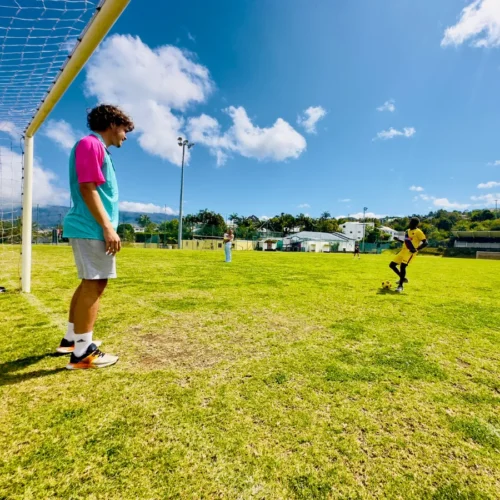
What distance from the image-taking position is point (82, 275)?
7.91ft

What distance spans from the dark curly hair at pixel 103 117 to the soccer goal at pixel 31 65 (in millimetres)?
1002

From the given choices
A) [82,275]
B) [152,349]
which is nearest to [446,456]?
[152,349]

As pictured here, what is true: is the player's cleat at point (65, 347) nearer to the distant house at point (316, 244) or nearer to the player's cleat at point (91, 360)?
the player's cleat at point (91, 360)

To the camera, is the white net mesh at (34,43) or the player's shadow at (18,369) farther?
the white net mesh at (34,43)

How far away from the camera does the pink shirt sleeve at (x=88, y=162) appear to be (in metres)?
2.29

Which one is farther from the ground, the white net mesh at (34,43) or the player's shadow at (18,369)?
the white net mesh at (34,43)

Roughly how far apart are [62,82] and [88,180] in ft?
8.49

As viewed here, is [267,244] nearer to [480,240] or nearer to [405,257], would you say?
[405,257]

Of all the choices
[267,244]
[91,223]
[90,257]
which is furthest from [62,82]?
[267,244]

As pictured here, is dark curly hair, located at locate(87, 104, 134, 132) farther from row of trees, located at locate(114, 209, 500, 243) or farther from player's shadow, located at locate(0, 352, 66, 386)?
row of trees, located at locate(114, 209, 500, 243)

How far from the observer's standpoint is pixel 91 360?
2.51m

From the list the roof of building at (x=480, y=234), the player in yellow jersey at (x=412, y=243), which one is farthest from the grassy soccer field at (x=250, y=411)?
the roof of building at (x=480, y=234)

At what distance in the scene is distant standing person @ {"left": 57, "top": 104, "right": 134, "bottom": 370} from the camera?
2314 mm

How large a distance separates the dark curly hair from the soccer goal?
1002 millimetres
